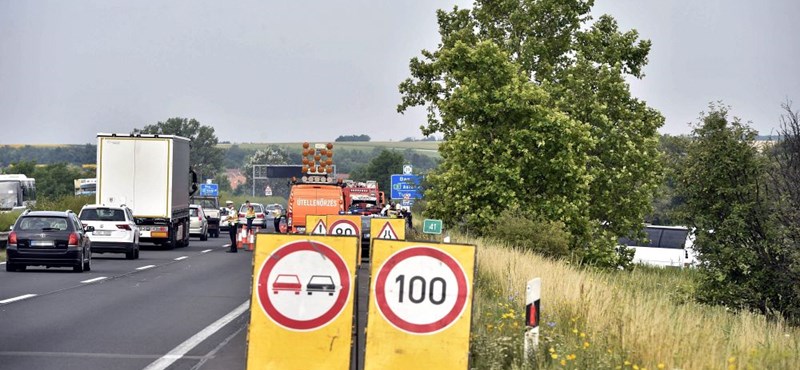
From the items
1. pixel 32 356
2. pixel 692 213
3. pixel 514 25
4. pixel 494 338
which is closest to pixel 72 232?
pixel 692 213

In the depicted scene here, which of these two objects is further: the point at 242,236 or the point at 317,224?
the point at 242,236

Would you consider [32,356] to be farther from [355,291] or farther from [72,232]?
[72,232]

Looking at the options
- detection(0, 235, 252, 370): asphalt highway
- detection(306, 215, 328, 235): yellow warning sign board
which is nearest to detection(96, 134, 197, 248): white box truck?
detection(0, 235, 252, 370): asphalt highway

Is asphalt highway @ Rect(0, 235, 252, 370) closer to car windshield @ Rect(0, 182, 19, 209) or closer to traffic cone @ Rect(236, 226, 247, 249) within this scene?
traffic cone @ Rect(236, 226, 247, 249)

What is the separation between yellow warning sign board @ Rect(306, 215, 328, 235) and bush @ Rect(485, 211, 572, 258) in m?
5.03

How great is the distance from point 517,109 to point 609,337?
2661cm

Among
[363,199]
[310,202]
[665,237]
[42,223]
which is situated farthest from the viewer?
[665,237]

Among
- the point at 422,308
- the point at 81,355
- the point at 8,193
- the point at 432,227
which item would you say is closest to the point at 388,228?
the point at 432,227

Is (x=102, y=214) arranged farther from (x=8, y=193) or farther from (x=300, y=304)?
(x=8, y=193)

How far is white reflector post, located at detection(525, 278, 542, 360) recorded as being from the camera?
36.7ft

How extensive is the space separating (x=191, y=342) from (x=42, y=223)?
14.6 meters

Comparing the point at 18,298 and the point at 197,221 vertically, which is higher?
the point at 197,221

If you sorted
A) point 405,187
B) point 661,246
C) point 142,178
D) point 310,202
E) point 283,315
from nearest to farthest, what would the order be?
point 283,315 < point 142,178 < point 310,202 < point 661,246 < point 405,187

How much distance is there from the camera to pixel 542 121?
126 feet
